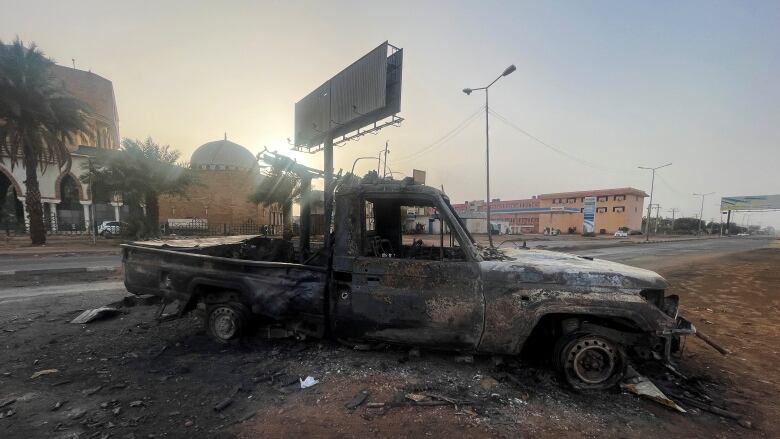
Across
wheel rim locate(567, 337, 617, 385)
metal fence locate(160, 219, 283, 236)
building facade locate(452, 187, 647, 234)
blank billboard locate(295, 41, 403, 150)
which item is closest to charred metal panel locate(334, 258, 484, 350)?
wheel rim locate(567, 337, 617, 385)

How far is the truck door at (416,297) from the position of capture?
3396 mm

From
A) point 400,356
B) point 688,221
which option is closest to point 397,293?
point 400,356

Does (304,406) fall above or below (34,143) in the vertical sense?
below

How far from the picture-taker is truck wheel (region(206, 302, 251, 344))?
4082mm

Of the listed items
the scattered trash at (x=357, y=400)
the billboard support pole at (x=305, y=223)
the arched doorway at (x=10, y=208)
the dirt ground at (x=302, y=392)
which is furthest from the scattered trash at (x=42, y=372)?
the arched doorway at (x=10, y=208)

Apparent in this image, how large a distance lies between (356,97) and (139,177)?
14.8m

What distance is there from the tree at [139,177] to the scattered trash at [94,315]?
20023 millimetres

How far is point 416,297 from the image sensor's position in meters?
3.49

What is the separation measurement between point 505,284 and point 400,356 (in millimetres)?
1483

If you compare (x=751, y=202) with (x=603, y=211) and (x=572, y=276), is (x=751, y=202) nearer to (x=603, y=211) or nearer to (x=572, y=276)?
(x=603, y=211)

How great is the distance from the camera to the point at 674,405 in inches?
119

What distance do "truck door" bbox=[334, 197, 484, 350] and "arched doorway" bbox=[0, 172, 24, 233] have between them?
40.8 m

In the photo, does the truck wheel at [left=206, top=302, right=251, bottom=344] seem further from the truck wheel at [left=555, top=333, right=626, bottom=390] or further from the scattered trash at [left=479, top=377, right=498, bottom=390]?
the truck wheel at [left=555, top=333, right=626, bottom=390]

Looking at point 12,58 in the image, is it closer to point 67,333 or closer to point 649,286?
point 67,333
